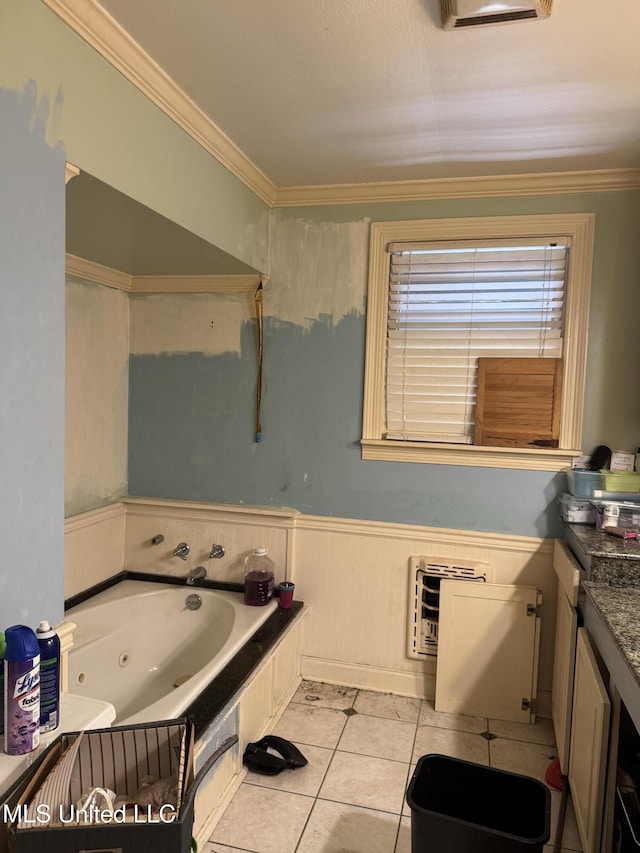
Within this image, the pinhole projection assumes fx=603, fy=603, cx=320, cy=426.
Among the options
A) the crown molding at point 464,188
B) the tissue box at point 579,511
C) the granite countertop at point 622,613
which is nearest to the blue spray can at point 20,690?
the granite countertop at point 622,613

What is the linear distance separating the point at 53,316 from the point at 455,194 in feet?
6.10

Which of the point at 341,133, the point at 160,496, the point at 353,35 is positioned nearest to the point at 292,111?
the point at 341,133

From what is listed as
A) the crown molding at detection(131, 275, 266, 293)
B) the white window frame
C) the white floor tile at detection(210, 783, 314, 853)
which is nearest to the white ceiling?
the white window frame

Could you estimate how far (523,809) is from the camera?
179 cm

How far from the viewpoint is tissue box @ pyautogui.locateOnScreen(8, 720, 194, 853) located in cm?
113

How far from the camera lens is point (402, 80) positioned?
1.80m

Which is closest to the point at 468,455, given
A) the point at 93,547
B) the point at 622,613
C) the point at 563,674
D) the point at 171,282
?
the point at 563,674

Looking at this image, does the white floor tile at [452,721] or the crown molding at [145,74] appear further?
the white floor tile at [452,721]

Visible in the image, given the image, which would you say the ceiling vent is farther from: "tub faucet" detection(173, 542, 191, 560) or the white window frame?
"tub faucet" detection(173, 542, 191, 560)

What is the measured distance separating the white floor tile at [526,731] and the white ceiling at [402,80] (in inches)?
92.3

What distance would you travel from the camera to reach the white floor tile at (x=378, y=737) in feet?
7.82

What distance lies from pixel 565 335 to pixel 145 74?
1.86 metres

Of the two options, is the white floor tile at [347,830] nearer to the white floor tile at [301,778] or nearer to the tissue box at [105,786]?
the white floor tile at [301,778]

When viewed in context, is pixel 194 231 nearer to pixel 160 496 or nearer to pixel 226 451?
pixel 226 451
